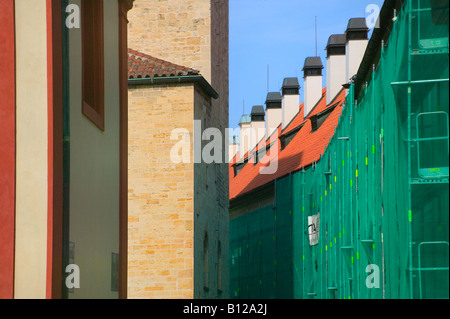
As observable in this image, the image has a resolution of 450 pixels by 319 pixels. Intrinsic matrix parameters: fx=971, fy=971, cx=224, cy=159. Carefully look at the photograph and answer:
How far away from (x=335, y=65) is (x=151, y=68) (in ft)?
41.9

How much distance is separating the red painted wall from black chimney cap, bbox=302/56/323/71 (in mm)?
30348

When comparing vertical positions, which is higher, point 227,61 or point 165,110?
point 227,61

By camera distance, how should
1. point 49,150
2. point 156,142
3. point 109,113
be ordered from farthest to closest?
point 156,142 < point 109,113 < point 49,150

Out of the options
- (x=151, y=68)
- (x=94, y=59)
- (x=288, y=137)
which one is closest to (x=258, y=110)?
(x=288, y=137)

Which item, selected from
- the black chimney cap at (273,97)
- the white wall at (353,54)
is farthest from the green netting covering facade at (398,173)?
the black chimney cap at (273,97)

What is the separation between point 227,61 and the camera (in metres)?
34.8

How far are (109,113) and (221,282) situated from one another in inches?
614

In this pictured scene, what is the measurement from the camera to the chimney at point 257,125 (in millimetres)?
58138

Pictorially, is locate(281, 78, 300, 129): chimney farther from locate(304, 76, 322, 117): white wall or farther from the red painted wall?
the red painted wall

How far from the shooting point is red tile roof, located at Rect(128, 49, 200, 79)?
27469 millimetres

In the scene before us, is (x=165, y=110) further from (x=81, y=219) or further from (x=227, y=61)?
(x=81, y=219)

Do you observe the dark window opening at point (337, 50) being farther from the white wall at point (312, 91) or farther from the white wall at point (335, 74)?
the white wall at point (312, 91)

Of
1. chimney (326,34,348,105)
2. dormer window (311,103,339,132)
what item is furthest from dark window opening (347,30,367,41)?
dormer window (311,103,339,132)

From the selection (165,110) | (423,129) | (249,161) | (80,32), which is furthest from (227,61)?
(423,129)
